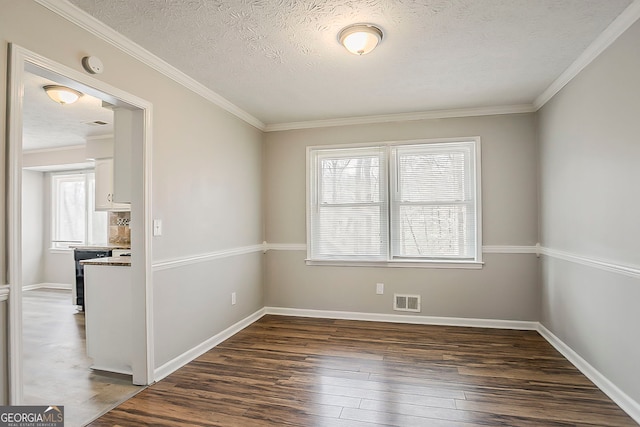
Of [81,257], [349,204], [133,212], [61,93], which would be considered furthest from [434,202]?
[81,257]

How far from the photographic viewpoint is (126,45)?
2420mm

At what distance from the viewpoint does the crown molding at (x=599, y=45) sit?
2.10 metres

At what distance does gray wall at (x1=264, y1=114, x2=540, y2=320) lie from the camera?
12.7 ft

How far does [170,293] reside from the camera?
2.91m

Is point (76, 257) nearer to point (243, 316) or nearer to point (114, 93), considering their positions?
point (243, 316)

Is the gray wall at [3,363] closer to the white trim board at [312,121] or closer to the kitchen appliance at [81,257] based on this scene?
the white trim board at [312,121]

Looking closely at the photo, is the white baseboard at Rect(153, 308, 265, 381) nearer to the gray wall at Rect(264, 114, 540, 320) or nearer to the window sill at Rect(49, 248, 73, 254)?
the gray wall at Rect(264, 114, 540, 320)

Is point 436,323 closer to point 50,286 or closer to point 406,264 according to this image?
point 406,264

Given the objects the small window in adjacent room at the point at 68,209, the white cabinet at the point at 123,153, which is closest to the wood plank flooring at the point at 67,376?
the white cabinet at the point at 123,153

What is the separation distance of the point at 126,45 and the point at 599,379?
162 inches

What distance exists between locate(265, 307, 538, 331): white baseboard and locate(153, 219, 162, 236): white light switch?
7.34ft

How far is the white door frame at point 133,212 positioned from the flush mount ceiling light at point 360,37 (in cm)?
154

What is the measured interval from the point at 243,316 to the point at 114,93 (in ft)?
8.82

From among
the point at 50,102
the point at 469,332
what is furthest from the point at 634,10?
Result: the point at 50,102
